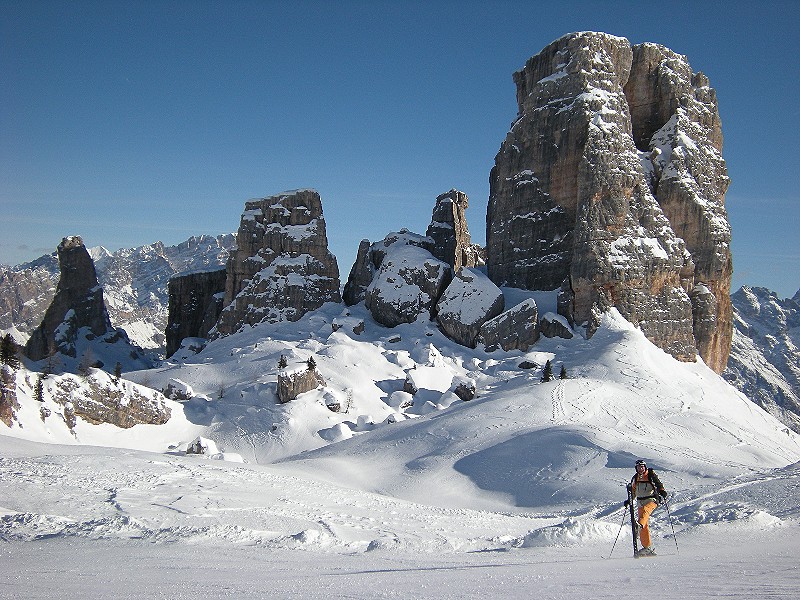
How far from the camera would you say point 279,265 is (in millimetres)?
55344

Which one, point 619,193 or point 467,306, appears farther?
point 467,306

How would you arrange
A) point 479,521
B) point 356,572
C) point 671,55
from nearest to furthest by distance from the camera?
point 356,572 → point 479,521 → point 671,55

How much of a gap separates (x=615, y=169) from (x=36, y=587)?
4781 centimetres

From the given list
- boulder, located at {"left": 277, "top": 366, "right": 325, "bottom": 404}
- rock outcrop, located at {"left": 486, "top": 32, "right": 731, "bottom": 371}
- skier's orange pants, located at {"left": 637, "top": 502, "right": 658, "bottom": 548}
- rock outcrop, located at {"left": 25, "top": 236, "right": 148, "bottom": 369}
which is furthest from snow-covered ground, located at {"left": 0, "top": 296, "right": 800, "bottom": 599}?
rock outcrop, located at {"left": 25, "top": 236, "right": 148, "bottom": 369}

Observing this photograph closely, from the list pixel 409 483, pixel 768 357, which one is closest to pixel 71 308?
pixel 409 483

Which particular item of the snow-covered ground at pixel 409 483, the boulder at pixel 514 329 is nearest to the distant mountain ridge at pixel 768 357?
the boulder at pixel 514 329

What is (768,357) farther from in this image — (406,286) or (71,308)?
(71,308)

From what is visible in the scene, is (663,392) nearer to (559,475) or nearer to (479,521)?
(559,475)

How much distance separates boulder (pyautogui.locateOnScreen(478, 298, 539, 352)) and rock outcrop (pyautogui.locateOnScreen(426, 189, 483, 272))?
13648mm

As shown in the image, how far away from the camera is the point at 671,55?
5528 centimetres

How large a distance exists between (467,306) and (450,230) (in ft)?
47.1

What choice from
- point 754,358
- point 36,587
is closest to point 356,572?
point 36,587

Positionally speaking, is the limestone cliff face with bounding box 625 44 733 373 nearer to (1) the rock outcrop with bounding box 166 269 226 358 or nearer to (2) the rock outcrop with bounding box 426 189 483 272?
(2) the rock outcrop with bounding box 426 189 483 272

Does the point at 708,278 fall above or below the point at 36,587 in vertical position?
above
